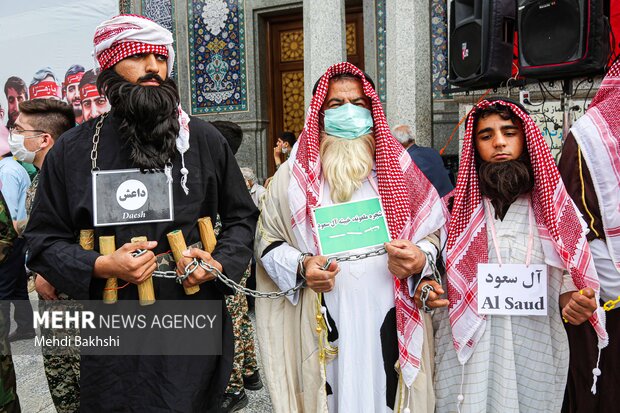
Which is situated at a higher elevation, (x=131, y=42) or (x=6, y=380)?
(x=131, y=42)

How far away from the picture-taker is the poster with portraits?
8.16 metres

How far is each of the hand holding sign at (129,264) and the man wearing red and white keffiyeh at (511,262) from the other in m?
1.19

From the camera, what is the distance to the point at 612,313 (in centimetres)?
211

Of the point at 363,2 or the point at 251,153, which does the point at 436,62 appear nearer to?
the point at 363,2

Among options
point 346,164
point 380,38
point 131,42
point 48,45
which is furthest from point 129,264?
point 48,45

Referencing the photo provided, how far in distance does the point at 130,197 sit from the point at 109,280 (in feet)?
0.96

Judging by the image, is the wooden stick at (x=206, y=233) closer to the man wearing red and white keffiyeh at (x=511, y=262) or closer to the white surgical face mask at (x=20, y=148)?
the man wearing red and white keffiyeh at (x=511, y=262)

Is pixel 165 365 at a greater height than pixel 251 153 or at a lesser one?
lesser

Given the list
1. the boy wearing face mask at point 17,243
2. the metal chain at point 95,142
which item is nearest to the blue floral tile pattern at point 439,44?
the boy wearing face mask at point 17,243

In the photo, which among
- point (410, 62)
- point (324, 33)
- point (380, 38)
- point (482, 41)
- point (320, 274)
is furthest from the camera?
point (380, 38)

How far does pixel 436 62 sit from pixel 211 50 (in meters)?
3.61

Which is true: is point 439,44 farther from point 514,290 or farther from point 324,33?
point 514,290

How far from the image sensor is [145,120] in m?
1.80

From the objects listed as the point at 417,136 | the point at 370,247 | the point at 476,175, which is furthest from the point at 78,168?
the point at 417,136
